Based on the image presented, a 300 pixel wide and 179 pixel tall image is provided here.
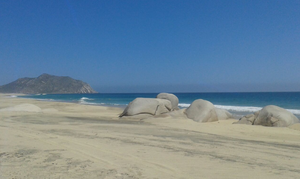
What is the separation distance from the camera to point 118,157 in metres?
5.41

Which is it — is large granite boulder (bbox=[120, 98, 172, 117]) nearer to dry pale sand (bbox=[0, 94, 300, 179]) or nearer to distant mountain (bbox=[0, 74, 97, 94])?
dry pale sand (bbox=[0, 94, 300, 179])

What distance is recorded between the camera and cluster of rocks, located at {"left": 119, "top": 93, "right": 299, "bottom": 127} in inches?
537

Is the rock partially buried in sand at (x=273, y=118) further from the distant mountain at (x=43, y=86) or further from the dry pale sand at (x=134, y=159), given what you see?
the distant mountain at (x=43, y=86)

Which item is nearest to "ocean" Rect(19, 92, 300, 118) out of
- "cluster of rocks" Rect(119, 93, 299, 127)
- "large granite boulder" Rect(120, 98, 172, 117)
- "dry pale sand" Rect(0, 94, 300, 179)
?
"cluster of rocks" Rect(119, 93, 299, 127)

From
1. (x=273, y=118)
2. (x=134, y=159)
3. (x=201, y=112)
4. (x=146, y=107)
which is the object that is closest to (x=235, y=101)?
(x=201, y=112)

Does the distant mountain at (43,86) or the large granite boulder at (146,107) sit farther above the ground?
the distant mountain at (43,86)

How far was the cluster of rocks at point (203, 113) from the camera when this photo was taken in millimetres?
13633

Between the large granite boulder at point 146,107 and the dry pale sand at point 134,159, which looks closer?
the dry pale sand at point 134,159

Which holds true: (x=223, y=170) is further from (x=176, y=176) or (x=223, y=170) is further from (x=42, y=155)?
(x=42, y=155)

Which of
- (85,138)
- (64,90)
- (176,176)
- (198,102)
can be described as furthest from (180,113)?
(64,90)

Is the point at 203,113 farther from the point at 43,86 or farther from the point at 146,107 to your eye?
the point at 43,86

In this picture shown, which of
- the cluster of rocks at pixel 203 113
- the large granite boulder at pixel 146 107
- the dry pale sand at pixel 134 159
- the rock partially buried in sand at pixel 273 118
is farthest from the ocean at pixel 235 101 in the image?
the dry pale sand at pixel 134 159

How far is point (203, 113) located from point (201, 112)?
0.54 feet

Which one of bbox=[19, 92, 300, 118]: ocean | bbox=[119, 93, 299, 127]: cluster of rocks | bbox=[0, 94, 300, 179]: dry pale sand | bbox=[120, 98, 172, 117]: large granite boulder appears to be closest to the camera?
bbox=[0, 94, 300, 179]: dry pale sand
